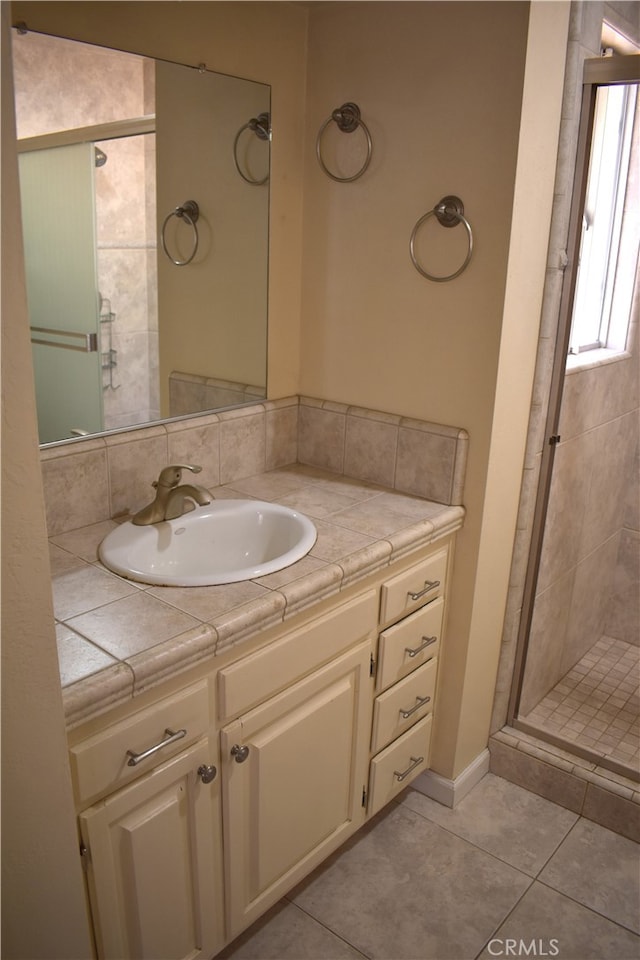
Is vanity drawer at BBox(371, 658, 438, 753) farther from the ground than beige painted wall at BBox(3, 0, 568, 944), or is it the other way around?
beige painted wall at BBox(3, 0, 568, 944)

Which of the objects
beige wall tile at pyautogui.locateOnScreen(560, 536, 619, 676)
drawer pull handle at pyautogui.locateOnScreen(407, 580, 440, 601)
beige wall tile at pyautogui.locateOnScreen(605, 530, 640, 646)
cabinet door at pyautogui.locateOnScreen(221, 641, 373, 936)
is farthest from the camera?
beige wall tile at pyautogui.locateOnScreen(605, 530, 640, 646)

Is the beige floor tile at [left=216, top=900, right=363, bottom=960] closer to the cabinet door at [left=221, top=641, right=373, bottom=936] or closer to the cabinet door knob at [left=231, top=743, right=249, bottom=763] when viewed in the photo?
the cabinet door at [left=221, top=641, right=373, bottom=936]

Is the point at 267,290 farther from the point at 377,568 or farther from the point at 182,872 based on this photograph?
→ the point at 182,872

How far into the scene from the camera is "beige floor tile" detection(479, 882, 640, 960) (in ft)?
5.53

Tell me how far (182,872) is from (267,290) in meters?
1.37

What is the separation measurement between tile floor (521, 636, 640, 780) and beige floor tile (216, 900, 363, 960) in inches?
33.9

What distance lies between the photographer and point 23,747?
0.95 meters

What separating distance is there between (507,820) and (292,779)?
0.81 m

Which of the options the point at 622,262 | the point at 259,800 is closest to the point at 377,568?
the point at 259,800

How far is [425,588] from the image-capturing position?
6.00 feet

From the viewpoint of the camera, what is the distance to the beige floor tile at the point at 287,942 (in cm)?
166

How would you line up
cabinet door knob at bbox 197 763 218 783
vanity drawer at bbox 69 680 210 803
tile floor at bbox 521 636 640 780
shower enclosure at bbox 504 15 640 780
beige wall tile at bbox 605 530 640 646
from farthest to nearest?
1. beige wall tile at bbox 605 530 640 646
2. tile floor at bbox 521 636 640 780
3. shower enclosure at bbox 504 15 640 780
4. cabinet door knob at bbox 197 763 218 783
5. vanity drawer at bbox 69 680 210 803

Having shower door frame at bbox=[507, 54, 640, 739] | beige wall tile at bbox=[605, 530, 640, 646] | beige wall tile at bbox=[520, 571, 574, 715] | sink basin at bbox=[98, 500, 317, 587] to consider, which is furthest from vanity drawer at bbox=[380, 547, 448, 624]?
beige wall tile at bbox=[605, 530, 640, 646]

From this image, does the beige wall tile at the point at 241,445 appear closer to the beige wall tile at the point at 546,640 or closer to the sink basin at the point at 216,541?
the sink basin at the point at 216,541
